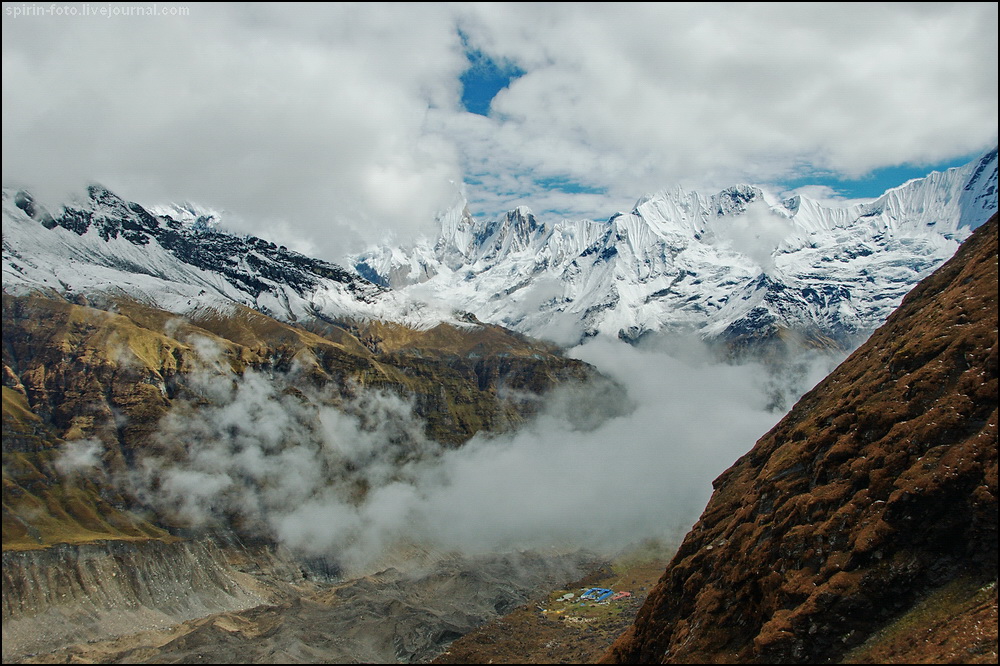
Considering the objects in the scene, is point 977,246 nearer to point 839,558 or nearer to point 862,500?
point 862,500

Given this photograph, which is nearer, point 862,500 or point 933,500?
point 933,500

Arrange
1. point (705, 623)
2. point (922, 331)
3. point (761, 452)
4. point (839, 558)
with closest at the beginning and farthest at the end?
point (839, 558) → point (705, 623) → point (922, 331) → point (761, 452)

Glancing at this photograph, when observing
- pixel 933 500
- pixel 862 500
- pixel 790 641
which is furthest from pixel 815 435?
pixel 790 641

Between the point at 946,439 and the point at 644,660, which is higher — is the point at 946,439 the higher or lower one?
the higher one

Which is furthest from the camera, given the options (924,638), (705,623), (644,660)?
(644,660)

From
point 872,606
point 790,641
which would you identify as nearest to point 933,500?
point 872,606

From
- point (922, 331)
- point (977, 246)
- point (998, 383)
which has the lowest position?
point (998, 383)
